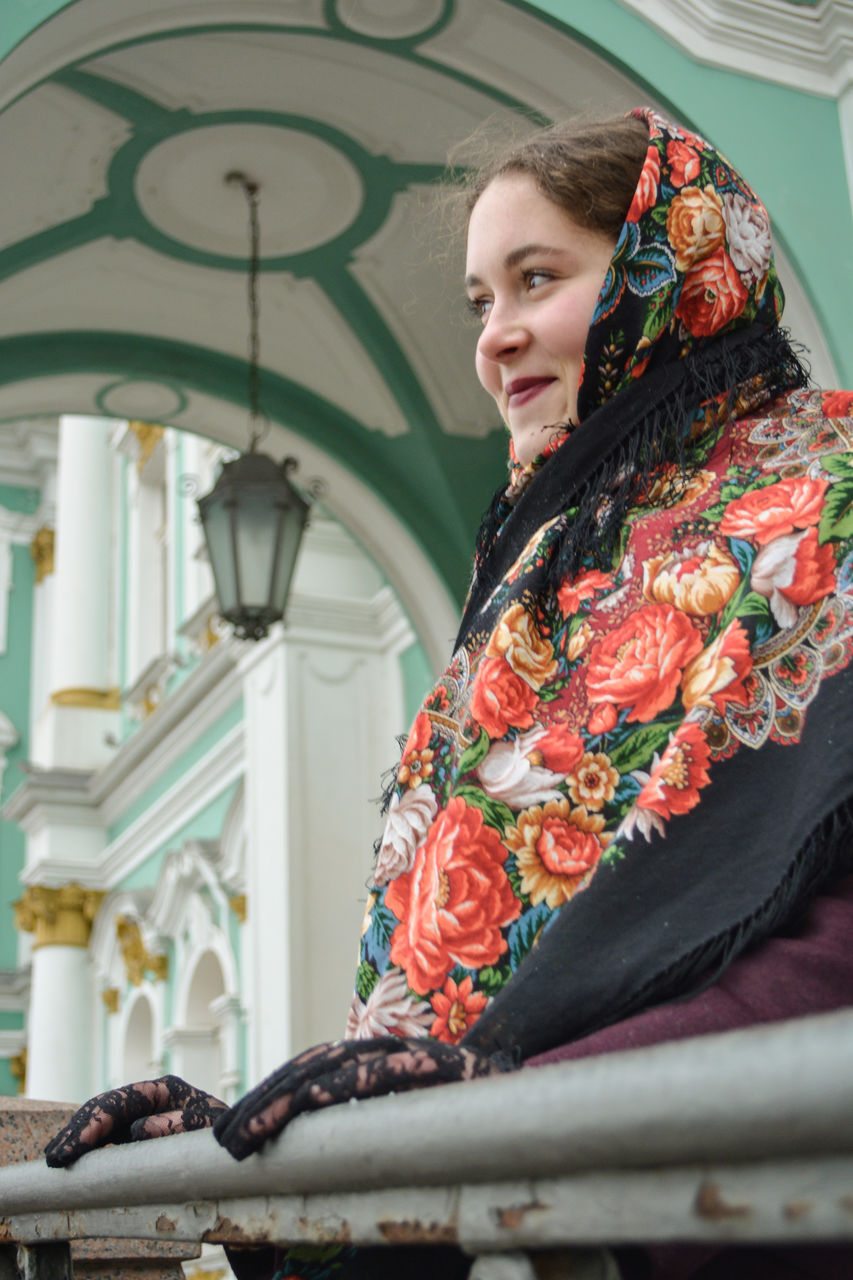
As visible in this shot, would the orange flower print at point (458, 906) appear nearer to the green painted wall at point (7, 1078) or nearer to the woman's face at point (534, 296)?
the woman's face at point (534, 296)

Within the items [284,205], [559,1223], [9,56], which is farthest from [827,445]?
[284,205]

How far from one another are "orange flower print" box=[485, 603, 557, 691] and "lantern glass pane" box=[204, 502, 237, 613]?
12.1 feet

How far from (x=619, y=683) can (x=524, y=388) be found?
0.49 meters

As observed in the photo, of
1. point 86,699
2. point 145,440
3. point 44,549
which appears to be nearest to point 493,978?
point 145,440

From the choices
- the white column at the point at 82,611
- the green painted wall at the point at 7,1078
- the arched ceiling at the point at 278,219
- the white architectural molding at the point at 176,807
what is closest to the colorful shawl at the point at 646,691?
the arched ceiling at the point at 278,219

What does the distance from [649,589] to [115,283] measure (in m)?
4.61

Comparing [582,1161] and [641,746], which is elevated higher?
[641,746]

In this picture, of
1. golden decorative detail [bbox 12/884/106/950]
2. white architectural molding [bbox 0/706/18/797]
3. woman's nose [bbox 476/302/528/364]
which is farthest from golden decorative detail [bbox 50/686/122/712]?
woman's nose [bbox 476/302/528/364]

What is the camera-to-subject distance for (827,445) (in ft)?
4.53

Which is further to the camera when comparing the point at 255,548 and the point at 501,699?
the point at 255,548

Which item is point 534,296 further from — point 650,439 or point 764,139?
point 764,139

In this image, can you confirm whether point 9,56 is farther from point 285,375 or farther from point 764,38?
point 285,375

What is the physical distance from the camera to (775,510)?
1301 mm

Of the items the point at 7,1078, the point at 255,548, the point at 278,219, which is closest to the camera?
the point at 255,548
